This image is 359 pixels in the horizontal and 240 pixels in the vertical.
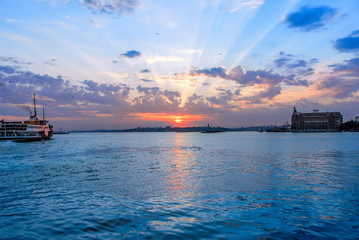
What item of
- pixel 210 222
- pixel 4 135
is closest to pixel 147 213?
pixel 210 222

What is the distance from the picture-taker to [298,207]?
1252 cm

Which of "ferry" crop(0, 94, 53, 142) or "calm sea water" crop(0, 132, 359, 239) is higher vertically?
"ferry" crop(0, 94, 53, 142)

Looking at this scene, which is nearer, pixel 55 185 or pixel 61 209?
pixel 61 209

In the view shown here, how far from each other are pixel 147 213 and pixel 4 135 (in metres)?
A: 121

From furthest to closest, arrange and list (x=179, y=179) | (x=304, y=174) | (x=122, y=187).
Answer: (x=304, y=174) < (x=179, y=179) < (x=122, y=187)

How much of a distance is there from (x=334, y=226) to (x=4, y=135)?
127 meters

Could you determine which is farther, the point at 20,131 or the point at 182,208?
the point at 20,131

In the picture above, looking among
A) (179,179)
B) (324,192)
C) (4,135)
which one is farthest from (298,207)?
(4,135)

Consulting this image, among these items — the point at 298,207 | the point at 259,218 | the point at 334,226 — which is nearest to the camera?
the point at 334,226

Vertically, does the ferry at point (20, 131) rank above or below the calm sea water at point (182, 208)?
above

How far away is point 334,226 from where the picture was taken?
9.90m

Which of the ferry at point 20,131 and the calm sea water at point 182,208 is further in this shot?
the ferry at point 20,131

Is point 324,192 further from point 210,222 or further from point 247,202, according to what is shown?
point 210,222

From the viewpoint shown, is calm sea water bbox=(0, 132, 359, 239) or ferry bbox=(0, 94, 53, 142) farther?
ferry bbox=(0, 94, 53, 142)
